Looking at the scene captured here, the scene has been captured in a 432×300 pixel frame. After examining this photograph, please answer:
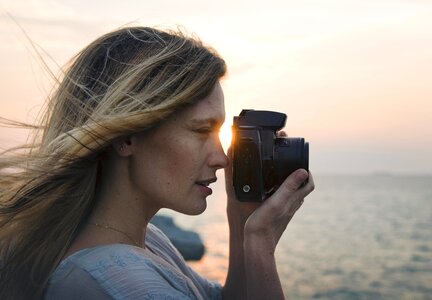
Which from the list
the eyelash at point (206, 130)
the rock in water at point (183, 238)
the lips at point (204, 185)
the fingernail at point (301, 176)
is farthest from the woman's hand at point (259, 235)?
the rock in water at point (183, 238)

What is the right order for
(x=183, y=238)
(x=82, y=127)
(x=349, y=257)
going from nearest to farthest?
(x=82, y=127), (x=183, y=238), (x=349, y=257)

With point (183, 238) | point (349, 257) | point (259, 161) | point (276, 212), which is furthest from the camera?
point (349, 257)

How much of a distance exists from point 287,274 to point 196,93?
61.4 feet

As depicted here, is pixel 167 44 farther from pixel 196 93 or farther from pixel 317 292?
pixel 317 292

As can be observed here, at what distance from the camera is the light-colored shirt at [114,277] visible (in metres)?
1.77

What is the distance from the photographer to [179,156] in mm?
2074

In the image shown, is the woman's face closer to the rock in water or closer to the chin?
the chin

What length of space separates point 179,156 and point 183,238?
15.0 metres

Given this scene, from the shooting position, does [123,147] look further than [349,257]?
No

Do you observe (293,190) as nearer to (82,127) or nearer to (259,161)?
(259,161)

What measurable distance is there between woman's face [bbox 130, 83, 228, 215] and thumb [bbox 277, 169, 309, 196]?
0.35 meters

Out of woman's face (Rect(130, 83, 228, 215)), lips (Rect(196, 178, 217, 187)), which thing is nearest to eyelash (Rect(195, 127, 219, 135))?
woman's face (Rect(130, 83, 228, 215))

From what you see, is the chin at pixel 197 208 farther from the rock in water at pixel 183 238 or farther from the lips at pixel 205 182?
the rock in water at pixel 183 238

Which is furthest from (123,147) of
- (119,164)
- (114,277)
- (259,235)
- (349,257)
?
(349,257)
